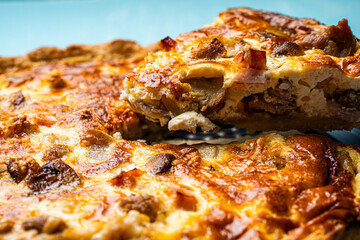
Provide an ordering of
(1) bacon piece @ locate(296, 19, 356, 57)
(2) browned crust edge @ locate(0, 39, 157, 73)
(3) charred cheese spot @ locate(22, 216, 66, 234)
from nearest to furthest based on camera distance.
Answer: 1. (3) charred cheese spot @ locate(22, 216, 66, 234)
2. (1) bacon piece @ locate(296, 19, 356, 57)
3. (2) browned crust edge @ locate(0, 39, 157, 73)

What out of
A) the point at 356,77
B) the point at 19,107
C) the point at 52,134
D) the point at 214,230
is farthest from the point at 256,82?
the point at 19,107

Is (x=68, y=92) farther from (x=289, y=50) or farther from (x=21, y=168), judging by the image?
(x=289, y=50)

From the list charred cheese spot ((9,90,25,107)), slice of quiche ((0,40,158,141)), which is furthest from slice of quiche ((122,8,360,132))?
charred cheese spot ((9,90,25,107))

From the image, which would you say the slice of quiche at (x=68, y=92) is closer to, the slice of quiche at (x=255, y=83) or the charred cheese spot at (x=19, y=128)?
the charred cheese spot at (x=19, y=128)

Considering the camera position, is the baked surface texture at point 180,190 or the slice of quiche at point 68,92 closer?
the baked surface texture at point 180,190

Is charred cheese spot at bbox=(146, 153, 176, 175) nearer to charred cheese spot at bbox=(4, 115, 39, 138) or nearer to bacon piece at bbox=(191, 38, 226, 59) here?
bacon piece at bbox=(191, 38, 226, 59)

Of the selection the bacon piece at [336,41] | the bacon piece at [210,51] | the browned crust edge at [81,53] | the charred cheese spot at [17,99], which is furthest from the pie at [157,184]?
the browned crust edge at [81,53]

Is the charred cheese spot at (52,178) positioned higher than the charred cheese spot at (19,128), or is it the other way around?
the charred cheese spot at (19,128)
